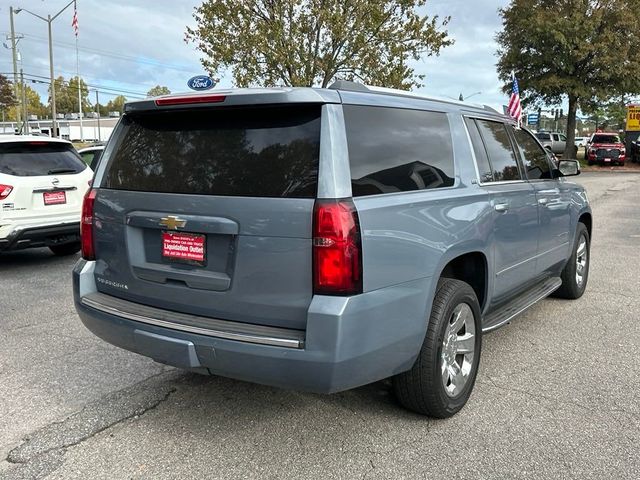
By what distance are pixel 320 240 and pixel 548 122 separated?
11538 cm

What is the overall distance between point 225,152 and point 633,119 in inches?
1662

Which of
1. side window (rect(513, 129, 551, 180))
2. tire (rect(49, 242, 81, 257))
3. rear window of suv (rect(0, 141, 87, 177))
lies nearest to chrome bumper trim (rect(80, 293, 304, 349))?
side window (rect(513, 129, 551, 180))

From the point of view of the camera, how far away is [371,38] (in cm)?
2078

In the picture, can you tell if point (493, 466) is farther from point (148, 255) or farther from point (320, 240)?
point (148, 255)

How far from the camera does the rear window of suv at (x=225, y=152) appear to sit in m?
2.73

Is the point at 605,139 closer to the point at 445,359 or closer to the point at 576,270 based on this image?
the point at 576,270

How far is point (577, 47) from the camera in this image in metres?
30.5

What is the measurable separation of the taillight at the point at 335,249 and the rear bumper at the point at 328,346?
0.21ft

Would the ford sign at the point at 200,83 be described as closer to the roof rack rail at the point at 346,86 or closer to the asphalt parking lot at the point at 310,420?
the roof rack rail at the point at 346,86

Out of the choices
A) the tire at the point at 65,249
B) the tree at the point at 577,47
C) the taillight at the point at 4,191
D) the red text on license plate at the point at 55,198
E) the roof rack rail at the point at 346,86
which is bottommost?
the tire at the point at 65,249

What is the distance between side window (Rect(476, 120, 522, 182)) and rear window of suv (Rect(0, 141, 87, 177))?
5.76 meters

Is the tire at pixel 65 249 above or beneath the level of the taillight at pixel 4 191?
beneath

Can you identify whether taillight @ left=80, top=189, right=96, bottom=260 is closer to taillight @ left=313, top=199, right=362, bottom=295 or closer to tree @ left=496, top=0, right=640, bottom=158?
taillight @ left=313, top=199, right=362, bottom=295

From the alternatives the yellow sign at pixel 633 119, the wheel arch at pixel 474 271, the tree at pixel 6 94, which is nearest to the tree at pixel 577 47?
the yellow sign at pixel 633 119
